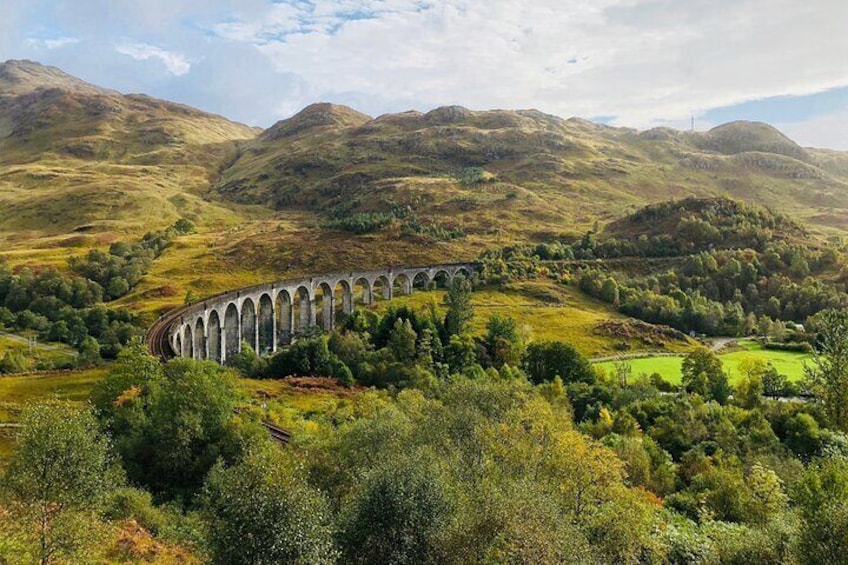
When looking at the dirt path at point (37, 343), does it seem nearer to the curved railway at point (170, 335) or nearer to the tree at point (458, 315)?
the curved railway at point (170, 335)

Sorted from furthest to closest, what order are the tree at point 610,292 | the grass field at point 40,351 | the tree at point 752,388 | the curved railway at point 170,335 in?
the tree at point 610,292 → the grass field at point 40,351 → the tree at point 752,388 → the curved railway at point 170,335

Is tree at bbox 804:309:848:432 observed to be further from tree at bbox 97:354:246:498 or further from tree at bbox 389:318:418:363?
tree at bbox 389:318:418:363

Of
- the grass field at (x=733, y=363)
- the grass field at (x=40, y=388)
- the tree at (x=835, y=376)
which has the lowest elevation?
the grass field at (x=733, y=363)

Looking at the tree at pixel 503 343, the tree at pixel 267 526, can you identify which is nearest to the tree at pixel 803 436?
the tree at pixel 503 343

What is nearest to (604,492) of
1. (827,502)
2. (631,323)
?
(827,502)

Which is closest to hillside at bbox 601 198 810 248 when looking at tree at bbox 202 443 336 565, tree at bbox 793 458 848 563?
tree at bbox 793 458 848 563

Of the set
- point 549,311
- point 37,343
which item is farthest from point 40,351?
point 549,311

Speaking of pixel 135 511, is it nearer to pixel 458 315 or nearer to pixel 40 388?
pixel 40 388
